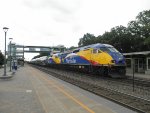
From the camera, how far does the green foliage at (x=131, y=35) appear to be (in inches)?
2399

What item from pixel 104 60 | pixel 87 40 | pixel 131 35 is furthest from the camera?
pixel 87 40

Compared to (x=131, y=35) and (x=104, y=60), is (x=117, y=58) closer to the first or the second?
(x=104, y=60)

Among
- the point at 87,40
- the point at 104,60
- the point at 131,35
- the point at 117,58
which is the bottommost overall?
the point at 104,60

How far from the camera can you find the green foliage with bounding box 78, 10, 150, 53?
6094cm

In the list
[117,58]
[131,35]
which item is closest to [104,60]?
[117,58]

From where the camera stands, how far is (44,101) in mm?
13938

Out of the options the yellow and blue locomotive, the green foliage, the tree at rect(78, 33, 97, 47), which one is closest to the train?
the yellow and blue locomotive

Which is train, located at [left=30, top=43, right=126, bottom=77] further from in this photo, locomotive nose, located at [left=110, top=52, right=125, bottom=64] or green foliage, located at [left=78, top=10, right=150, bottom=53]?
green foliage, located at [left=78, top=10, right=150, bottom=53]

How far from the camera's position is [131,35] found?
6250 centimetres

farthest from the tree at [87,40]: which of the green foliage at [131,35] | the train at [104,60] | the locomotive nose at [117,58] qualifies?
the locomotive nose at [117,58]

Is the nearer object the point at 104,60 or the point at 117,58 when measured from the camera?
the point at 117,58

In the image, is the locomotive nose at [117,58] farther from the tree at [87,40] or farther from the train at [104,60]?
the tree at [87,40]

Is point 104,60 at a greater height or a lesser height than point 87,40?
lesser

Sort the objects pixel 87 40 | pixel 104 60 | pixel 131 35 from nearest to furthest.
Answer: pixel 104 60 < pixel 131 35 < pixel 87 40
